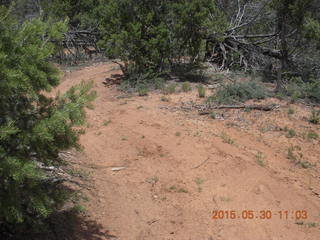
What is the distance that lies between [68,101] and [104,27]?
293 inches

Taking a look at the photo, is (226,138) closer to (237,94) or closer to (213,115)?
(213,115)

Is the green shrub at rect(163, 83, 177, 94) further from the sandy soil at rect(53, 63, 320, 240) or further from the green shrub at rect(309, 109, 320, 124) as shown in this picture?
the green shrub at rect(309, 109, 320, 124)

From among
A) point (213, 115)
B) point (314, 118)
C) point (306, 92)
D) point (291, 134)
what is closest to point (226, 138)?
point (213, 115)

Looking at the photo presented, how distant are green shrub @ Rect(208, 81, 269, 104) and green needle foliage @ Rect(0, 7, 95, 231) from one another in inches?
209

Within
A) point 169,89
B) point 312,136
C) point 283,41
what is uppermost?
point 283,41

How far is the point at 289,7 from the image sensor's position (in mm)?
9273

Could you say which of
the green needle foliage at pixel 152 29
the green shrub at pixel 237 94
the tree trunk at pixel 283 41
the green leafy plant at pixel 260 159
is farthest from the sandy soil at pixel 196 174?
the green needle foliage at pixel 152 29

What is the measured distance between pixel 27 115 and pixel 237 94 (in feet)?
20.1

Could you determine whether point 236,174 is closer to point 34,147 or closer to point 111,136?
point 111,136

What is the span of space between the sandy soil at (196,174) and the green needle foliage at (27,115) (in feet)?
3.98

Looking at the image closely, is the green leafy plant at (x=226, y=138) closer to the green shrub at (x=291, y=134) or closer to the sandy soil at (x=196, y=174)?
the sandy soil at (x=196, y=174)

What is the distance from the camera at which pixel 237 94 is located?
29.0ft

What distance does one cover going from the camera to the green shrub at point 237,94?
8609 millimetres

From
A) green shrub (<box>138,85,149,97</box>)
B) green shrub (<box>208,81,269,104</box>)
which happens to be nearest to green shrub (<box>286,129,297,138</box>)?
green shrub (<box>208,81,269,104</box>)
